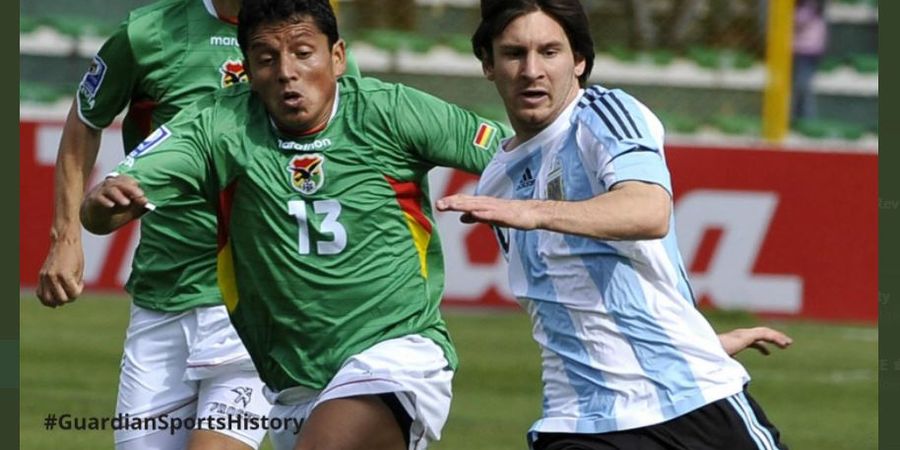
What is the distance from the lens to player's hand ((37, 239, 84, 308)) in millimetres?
5973

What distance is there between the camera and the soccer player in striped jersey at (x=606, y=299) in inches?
185

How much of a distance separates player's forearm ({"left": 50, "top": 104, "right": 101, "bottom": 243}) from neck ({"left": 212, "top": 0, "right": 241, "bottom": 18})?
0.65 m

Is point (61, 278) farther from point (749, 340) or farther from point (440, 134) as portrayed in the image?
point (749, 340)

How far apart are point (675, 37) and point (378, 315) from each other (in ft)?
41.5

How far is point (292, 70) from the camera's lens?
545 centimetres

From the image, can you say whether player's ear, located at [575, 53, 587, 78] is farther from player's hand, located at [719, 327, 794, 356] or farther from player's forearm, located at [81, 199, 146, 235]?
player's forearm, located at [81, 199, 146, 235]

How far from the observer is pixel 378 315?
5555mm

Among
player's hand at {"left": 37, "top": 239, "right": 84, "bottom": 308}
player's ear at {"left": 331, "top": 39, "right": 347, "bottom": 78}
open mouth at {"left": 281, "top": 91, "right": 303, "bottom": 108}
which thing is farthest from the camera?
player's hand at {"left": 37, "top": 239, "right": 84, "bottom": 308}

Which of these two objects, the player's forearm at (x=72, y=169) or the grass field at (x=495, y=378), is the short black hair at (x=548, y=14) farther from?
the grass field at (x=495, y=378)

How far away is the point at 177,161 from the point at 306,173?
0.40 meters

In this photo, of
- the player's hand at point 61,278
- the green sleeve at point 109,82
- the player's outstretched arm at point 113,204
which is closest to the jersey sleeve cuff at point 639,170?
the player's outstretched arm at point 113,204

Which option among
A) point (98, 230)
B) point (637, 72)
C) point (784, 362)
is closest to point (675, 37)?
point (637, 72)

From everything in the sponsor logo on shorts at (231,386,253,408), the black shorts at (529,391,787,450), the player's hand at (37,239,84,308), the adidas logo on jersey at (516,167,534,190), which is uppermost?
the adidas logo on jersey at (516,167,534,190)

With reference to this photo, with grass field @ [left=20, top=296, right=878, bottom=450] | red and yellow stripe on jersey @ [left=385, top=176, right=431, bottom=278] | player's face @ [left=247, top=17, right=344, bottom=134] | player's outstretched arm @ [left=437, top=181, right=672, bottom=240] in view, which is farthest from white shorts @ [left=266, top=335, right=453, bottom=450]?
grass field @ [left=20, top=296, right=878, bottom=450]
